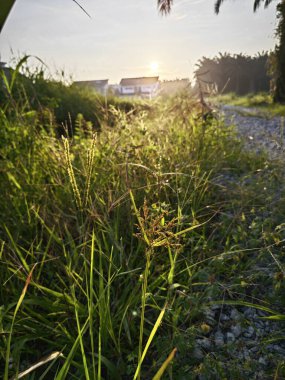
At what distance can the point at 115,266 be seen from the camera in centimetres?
117

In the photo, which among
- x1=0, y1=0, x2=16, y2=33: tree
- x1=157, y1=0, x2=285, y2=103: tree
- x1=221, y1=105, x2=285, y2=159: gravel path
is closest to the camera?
x1=0, y1=0, x2=16, y2=33: tree

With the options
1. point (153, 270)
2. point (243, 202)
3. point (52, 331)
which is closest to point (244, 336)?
point (153, 270)

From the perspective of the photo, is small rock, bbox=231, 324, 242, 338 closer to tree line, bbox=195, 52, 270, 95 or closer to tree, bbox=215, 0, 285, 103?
tree, bbox=215, 0, 285, 103

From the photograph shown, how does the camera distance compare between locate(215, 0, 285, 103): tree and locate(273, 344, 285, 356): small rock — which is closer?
locate(273, 344, 285, 356): small rock

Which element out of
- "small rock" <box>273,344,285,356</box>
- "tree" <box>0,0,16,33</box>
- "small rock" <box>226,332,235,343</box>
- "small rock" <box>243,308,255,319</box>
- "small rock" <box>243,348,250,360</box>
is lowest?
"small rock" <box>273,344,285,356</box>

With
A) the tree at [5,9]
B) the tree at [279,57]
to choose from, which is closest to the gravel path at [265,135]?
the tree at [5,9]

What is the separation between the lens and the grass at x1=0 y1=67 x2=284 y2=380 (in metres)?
1.12

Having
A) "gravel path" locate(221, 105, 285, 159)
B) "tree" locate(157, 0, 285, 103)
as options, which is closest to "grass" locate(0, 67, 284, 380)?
"gravel path" locate(221, 105, 285, 159)

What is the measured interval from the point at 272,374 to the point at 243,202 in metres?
1.10

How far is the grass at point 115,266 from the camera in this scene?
1.12m

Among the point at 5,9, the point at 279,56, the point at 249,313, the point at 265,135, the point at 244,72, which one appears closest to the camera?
the point at 5,9

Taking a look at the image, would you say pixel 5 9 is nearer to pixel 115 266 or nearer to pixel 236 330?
pixel 115 266

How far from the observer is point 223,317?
1.39 meters

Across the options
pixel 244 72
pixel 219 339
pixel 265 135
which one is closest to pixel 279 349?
pixel 219 339
